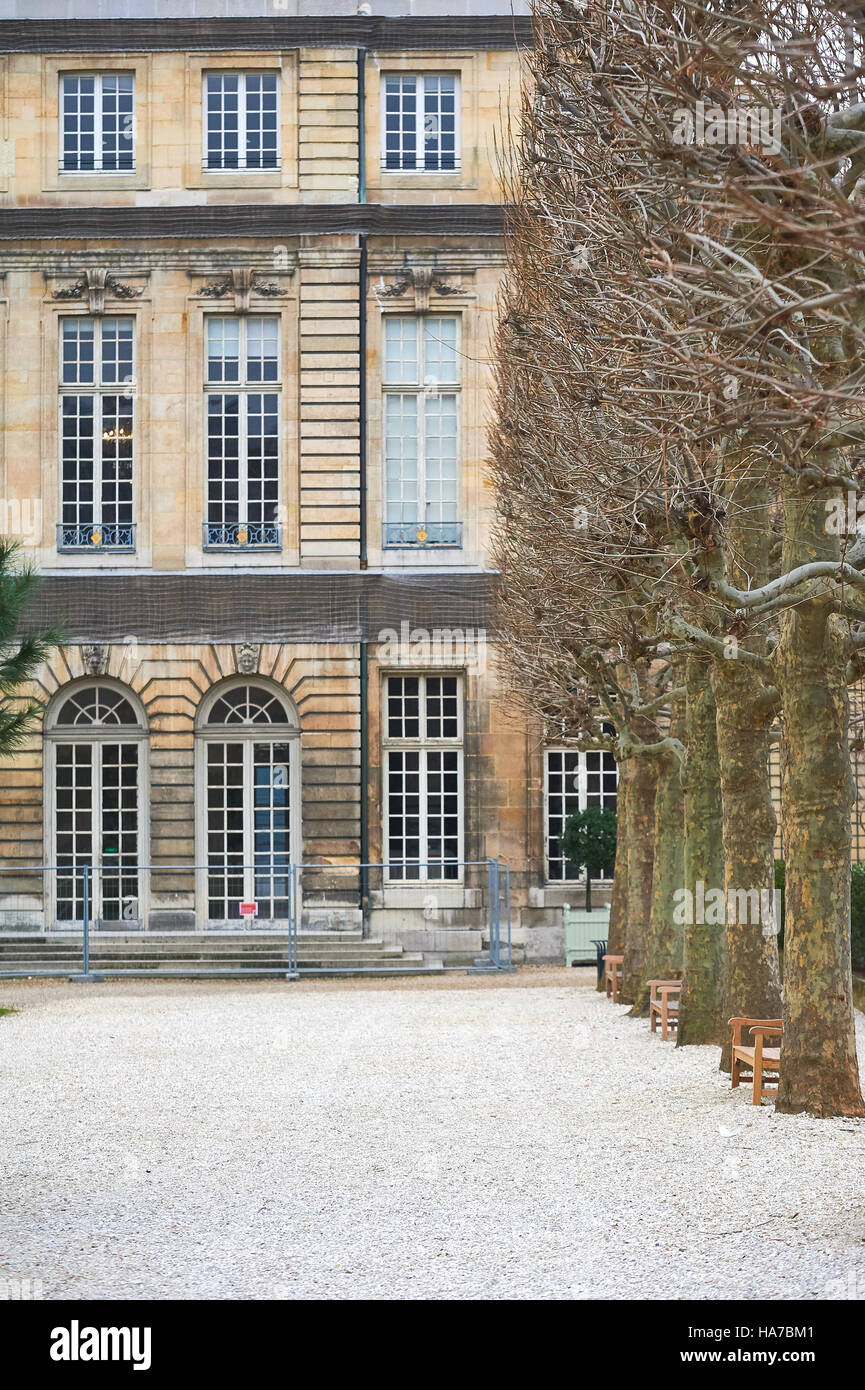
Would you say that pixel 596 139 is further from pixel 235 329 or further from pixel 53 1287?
pixel 235 329

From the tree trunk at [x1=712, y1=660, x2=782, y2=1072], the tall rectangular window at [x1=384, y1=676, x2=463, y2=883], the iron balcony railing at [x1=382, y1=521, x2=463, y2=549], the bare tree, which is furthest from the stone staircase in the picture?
the tree trunk at [x1=712, y1=660, x2=782, y2=1072]

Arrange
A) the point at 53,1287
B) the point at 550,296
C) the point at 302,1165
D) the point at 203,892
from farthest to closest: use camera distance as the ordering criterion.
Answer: the point at 203,892
the point at 550,296
the point at 302,1165
the point at 53,1287

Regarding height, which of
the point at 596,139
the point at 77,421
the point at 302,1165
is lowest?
the point at 302,1165

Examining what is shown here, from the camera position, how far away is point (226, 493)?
2597cm

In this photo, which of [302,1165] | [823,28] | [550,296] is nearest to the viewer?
[823,28]

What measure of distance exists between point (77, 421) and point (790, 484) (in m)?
17.6

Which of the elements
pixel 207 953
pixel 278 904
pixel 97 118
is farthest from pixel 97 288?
pixel 207 953

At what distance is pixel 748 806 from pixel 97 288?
16.4 meters

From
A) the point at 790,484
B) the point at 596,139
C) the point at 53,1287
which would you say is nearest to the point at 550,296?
the point at 596,139

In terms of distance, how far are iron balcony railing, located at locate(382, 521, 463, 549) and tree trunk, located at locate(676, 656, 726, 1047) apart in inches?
460

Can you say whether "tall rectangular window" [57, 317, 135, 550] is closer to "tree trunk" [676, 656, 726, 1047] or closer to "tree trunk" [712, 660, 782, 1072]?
"tree trunk" [676, 656, 726, 1047]

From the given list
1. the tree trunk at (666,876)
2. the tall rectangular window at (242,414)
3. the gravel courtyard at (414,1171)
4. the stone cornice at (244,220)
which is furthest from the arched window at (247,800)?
the tree trunk at (666,876)

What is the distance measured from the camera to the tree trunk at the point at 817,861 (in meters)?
10.2

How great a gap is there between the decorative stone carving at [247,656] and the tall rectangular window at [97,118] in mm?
6997
